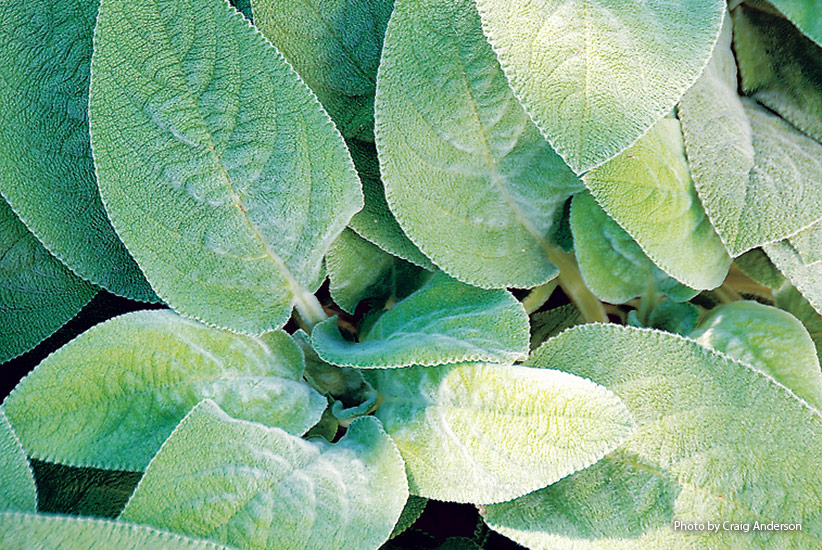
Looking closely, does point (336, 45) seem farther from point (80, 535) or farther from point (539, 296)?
point (80, 535)

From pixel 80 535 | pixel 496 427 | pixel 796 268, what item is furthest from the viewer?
pixel 796 268

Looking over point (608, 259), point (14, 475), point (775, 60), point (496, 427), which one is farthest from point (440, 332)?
point (775, 60)

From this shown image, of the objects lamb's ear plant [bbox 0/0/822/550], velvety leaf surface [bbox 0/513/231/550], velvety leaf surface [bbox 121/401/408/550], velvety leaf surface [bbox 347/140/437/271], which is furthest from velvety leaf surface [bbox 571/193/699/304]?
velvety leaf surface [bbox 0/513/231/550]

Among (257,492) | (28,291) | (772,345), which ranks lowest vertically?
(772,345)

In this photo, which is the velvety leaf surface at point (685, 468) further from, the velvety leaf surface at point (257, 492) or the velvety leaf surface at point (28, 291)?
the velvety leaf surface at point (28, 291)

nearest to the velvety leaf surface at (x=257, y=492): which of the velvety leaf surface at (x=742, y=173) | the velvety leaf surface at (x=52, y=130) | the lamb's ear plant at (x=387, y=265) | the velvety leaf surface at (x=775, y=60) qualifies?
the lamb's ear plant at (x=387, y=265)

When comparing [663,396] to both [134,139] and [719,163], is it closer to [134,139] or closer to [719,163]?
[719,163]

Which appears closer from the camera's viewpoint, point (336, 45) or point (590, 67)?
point (590, 67)
